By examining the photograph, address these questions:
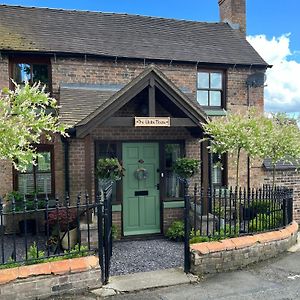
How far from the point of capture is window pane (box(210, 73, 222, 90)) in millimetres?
10875

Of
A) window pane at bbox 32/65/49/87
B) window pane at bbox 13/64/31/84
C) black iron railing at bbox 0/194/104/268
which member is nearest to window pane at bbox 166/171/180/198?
black iron railing at bbox 0/194/104/268

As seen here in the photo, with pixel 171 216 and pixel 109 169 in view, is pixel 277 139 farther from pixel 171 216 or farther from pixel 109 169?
pixel 109 169

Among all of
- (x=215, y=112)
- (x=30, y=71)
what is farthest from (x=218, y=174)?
(x=30, y=71)

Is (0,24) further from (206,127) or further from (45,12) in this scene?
(206,127)

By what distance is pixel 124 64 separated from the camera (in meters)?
10.0

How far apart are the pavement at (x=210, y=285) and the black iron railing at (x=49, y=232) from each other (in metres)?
0.82

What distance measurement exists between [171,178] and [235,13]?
24.7 ft

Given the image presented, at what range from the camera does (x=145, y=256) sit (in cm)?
724

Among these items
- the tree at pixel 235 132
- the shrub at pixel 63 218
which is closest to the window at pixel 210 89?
the tree at pixel 235 132

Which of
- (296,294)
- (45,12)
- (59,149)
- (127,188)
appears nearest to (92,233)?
(127,188)

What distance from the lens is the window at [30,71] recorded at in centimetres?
936

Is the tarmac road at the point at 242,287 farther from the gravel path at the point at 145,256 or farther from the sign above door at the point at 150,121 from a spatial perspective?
the sign above door at the point at 150,121

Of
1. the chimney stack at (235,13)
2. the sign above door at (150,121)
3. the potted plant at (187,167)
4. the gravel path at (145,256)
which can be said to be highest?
the chimney stack at (235,13)

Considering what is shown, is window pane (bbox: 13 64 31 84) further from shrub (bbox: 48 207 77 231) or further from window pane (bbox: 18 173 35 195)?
shrub (bbox: 48 207 77 231)
